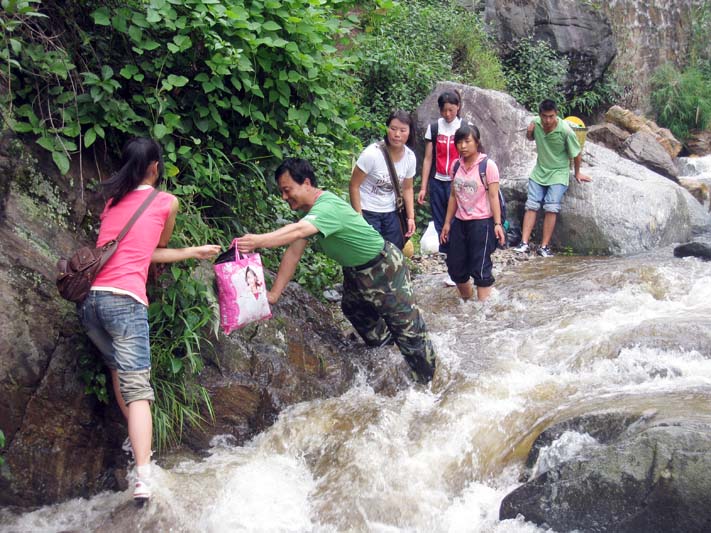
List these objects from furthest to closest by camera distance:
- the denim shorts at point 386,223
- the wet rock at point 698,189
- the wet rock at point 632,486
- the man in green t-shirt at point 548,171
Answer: the wet rock at point 698,189, the man in green t-shirt at point 548,171, the denim shorts at point 386,223, the wet rock at point 632,486

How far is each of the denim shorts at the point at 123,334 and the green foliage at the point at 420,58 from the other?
257 inches

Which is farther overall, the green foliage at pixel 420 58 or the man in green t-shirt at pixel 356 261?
the green foliage at pixel 420 58

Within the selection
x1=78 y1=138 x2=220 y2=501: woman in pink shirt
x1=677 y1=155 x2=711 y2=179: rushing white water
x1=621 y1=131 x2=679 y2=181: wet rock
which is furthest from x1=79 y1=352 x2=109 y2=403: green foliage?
x1=677 y1=155 x2=711 y2=179: rushing white water

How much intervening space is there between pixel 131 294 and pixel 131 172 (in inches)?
25.8

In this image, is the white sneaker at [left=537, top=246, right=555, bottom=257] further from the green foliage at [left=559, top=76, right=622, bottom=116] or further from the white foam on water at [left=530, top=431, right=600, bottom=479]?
the green foliage at [left=559, top=76, right=622, bottom=116]

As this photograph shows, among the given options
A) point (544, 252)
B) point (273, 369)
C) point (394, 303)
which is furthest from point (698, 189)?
point (273, 369)

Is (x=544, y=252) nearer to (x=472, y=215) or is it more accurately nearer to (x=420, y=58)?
(x=472, y=215)

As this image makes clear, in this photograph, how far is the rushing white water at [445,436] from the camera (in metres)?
4.20

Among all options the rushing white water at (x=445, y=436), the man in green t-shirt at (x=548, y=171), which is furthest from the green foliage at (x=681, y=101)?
the rushing white water at (x=445, y=436)

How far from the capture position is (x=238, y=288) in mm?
4438

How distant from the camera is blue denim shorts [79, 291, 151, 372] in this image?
3.90 meters

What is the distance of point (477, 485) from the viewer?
14.6 ft

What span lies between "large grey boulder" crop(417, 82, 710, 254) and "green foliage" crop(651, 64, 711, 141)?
19.0 feet

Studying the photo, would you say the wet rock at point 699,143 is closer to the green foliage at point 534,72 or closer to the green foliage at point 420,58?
the green foliage at point 534,72
